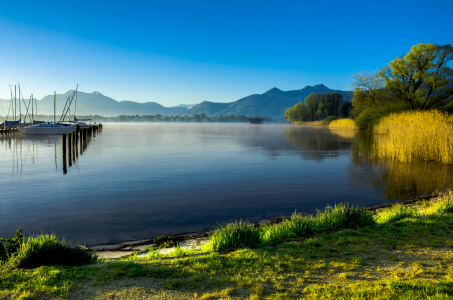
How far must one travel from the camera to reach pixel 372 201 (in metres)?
13.8

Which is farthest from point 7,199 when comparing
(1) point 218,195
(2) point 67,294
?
→ (2) point 67,294

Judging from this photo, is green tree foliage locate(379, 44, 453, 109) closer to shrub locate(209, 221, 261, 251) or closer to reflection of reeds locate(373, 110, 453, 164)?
reflection of reeds locate(373, 110, 453, 164)

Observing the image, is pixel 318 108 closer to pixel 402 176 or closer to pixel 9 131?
pixel 9 131

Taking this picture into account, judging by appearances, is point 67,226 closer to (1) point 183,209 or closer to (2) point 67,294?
(1) point 183,209

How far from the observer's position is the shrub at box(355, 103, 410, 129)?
5906 centimetres

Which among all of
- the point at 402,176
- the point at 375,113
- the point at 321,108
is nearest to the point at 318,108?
the point at 321,108

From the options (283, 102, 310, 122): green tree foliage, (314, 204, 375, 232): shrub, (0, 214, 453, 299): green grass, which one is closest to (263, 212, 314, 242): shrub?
(314, 204, 375, 232): shrub

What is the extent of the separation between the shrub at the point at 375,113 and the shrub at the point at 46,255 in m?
60.3

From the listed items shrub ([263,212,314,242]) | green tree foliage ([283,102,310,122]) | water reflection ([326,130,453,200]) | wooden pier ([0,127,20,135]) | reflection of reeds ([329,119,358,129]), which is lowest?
water reflection ([326,130,453,200])

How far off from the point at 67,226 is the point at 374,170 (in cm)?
1844

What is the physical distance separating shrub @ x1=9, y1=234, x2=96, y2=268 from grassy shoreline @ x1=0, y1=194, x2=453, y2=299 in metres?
0.26

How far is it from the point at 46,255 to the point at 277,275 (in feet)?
13.8

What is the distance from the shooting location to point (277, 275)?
5.40 meters

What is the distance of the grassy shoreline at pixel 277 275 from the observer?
4.74m
